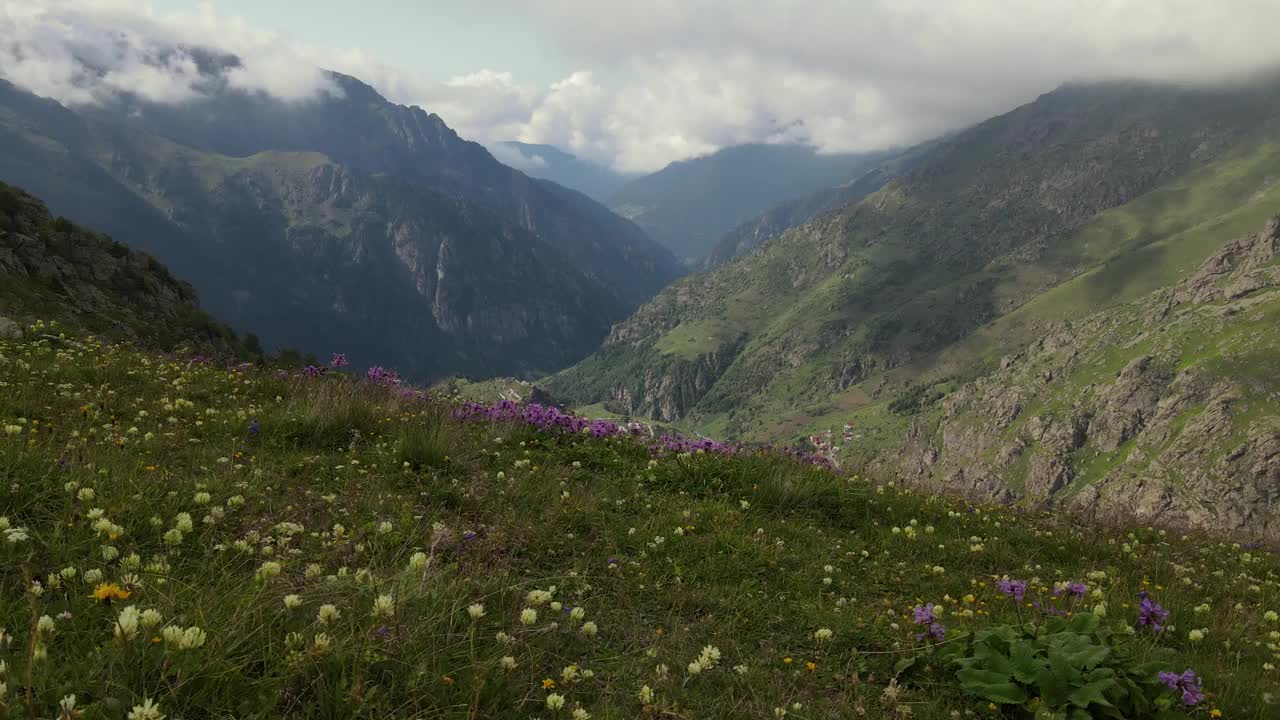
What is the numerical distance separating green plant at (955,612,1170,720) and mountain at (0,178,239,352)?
24788mm

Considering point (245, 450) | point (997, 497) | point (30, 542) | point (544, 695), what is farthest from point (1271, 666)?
point (245, 450)

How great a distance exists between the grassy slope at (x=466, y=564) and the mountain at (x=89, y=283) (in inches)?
654

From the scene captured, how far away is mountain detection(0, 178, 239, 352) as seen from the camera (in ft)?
79.7

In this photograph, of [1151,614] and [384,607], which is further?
[1151,614]

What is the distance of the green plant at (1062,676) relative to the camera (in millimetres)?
4375

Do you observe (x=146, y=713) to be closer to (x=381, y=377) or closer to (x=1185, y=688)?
(x=1185, y=688)

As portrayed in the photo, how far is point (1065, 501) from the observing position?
44.9ft

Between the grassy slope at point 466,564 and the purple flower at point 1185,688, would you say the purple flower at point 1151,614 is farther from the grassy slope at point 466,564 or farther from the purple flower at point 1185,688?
the purple flower at point 1185,688

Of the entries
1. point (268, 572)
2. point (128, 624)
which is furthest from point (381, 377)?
point (128, 624)

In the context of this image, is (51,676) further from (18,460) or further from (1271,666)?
(1271,666)

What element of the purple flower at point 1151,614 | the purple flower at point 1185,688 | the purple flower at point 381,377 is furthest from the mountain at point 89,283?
the purple flower at point 1151,614

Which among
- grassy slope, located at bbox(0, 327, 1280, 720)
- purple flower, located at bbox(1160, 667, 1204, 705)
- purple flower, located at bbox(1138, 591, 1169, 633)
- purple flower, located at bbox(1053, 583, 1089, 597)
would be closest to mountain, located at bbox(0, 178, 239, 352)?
grassy slope, located at bbox(0, 327, 1280, 720)

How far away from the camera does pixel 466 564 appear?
5.71 m

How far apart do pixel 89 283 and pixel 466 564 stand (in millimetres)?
50708
